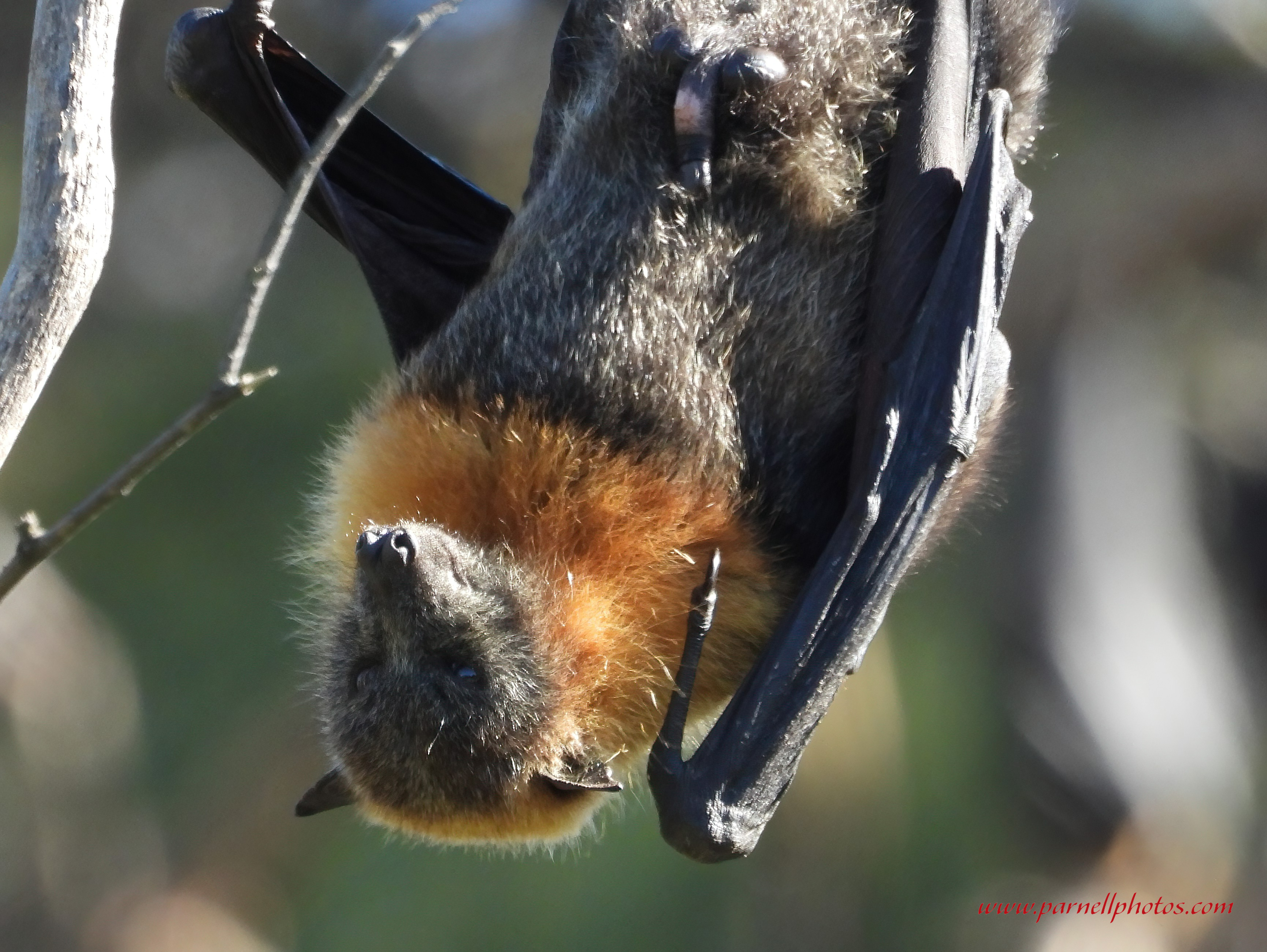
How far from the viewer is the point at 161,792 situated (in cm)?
1304

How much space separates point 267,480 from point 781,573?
10557 mm

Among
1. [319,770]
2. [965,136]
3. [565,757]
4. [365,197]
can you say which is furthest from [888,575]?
[319,770]

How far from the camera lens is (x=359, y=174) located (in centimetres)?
489

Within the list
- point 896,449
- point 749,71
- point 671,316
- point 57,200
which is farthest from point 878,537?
point 57,200

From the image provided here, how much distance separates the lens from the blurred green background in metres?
10.4

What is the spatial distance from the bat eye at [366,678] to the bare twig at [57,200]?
52.5 inches

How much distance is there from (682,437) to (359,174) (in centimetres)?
190

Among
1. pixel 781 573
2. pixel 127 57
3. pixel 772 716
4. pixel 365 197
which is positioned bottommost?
pixel 772 716

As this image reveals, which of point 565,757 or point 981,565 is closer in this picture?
point 565,757

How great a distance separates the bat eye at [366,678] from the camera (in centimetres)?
378

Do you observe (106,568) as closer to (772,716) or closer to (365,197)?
(365,197)

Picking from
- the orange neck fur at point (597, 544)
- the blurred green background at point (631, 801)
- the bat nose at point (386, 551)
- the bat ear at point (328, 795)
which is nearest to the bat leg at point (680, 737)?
the orange neck fur at point (597, 544)

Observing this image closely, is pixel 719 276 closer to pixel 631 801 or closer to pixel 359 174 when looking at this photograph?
pixel 359 174

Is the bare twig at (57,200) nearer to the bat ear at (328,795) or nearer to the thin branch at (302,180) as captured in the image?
the thin branch at (302,180)
